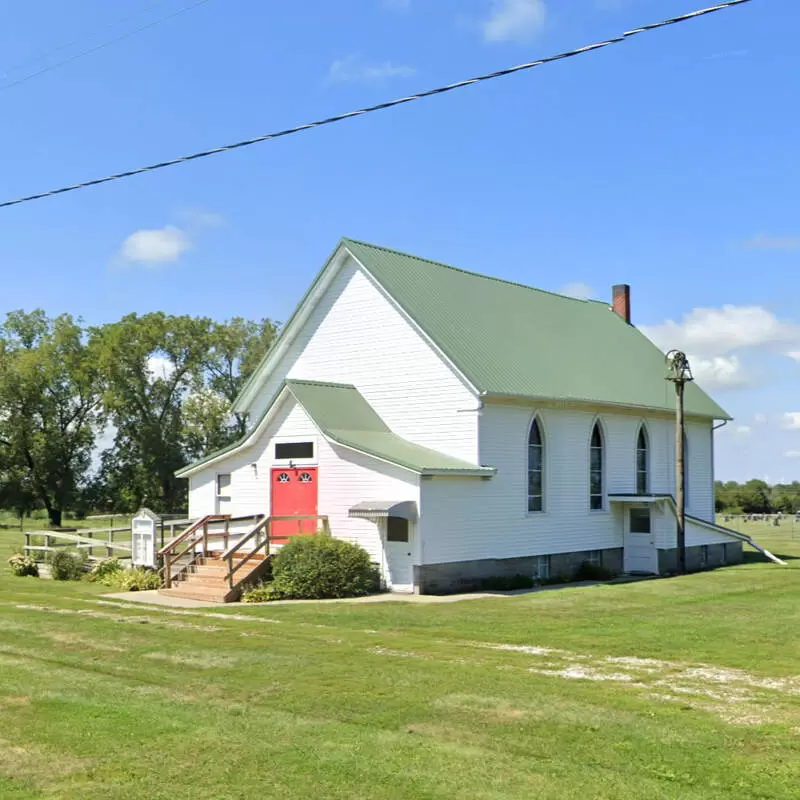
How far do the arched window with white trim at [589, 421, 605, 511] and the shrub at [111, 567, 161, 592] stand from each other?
13.7 meters

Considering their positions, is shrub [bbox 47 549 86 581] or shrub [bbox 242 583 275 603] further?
shrub [bbox 47 549 86 581]

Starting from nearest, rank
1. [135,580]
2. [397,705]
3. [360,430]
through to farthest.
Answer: [397,705] < [135,580] < [360,430]

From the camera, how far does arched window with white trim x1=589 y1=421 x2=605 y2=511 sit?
31.9m

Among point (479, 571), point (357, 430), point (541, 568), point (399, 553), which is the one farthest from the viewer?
point (541, 568)

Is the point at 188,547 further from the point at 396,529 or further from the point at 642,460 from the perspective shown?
the point at 642,460

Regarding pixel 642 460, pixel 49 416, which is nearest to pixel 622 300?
pixel 642 460

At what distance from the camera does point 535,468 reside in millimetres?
29250

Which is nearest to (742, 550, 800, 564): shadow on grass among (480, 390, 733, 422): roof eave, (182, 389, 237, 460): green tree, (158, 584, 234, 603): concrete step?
(480, 390, 733, 422): roof eave

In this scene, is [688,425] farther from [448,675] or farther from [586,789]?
[586,789]

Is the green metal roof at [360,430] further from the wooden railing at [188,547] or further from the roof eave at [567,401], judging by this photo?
the wooden railing at [188,547]

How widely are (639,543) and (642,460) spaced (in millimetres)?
3207

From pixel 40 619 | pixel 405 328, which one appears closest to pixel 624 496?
pixel 405 328

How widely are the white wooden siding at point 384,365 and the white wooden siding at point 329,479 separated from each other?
2.66 meters

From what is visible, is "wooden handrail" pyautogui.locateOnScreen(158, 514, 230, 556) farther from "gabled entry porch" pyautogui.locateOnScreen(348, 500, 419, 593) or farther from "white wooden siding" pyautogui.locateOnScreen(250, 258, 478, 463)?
"white wooden siding" pyautogui.locateOnScreen(250, 258, 478, 463)
